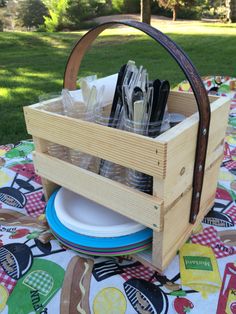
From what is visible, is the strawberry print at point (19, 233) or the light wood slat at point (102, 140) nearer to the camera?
the light wood slat at point (102, 140)

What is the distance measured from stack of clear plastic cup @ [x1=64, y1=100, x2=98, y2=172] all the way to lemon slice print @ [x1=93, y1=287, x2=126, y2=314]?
0.85 ft

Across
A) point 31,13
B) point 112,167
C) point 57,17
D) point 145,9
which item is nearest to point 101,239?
point 112,167

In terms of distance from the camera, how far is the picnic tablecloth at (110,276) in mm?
599

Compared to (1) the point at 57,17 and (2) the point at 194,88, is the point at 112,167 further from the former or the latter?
(1) the point at 57,17

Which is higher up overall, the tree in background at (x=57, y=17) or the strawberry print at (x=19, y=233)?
the tree in background at (x=57, y=17)

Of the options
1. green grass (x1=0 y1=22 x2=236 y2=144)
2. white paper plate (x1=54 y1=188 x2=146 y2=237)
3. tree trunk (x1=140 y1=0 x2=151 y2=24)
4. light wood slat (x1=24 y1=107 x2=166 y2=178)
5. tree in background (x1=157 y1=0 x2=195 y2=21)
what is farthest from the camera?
tree in background (x1=157 y1=0 x2=195 y2=21)

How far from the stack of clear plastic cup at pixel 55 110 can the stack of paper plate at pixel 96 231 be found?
0.12 meters

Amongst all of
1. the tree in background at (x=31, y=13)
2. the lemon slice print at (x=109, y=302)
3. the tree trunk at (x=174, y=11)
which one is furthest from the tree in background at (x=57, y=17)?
the lemon slice print at (x=109, y=302)

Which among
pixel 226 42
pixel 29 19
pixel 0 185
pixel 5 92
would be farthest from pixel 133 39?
pixel 29 19

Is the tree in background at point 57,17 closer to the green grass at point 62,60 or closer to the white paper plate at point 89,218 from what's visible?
the green grass at point 62,60

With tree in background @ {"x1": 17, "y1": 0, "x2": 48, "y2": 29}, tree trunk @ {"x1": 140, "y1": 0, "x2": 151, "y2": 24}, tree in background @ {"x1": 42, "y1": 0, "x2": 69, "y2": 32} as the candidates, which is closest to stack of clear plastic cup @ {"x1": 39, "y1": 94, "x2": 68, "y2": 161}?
tree trunk @ {"x1": 140, "y1": 0, "x2": 151, "y2": 24}

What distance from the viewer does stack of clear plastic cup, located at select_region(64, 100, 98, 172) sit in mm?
700

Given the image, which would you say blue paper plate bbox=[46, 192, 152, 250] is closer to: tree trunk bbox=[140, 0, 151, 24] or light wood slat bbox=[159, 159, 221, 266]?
light wood slat bbox=[159, 159, 221, 266]

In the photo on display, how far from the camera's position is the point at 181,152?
565 millimetres
